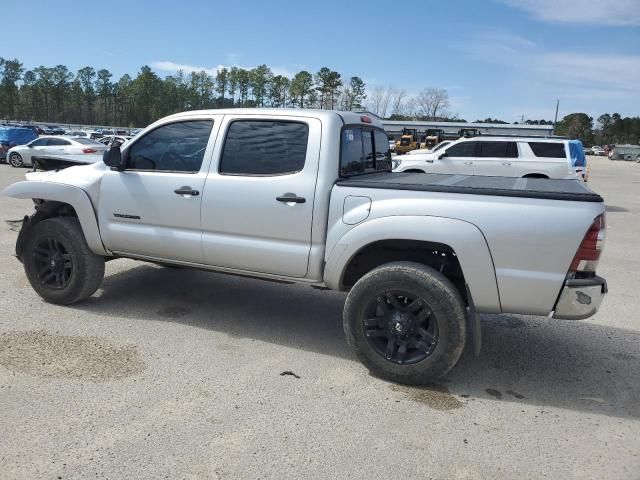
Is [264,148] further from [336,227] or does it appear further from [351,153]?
[336,227]

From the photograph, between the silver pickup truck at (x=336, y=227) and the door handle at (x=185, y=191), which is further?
the door handle at (x=185, y=191)

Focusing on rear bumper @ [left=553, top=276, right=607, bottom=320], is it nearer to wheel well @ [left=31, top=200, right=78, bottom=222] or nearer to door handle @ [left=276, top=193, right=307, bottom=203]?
door handle @ [left=276, top=193, right=307, bottom=203]

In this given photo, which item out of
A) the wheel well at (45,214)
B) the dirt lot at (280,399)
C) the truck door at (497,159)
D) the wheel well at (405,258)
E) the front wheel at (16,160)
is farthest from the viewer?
the front wheel at (16,160)

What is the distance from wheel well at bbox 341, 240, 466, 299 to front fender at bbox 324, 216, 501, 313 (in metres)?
0.12

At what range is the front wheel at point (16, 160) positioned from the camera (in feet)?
73.5

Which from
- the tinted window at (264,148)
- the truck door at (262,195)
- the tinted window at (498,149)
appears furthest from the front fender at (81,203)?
the tinted window at (498,149)

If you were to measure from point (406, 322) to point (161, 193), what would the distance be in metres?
2.43

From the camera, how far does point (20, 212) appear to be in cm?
1045

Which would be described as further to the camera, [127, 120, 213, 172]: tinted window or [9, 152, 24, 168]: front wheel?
[9, 152, 24, 168]: front wheel

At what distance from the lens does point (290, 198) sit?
4105 millimetres

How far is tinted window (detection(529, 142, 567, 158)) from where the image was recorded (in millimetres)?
13750

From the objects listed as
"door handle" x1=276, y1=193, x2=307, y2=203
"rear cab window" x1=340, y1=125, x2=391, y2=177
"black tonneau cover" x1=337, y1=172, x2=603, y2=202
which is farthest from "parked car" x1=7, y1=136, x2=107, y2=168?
"black tonneau cover" x1=337, y1=172, x2=603, y2=202

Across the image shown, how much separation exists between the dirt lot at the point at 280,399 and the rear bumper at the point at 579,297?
685 mm

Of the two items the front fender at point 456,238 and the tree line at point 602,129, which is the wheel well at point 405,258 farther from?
the tree line at point 602,129
